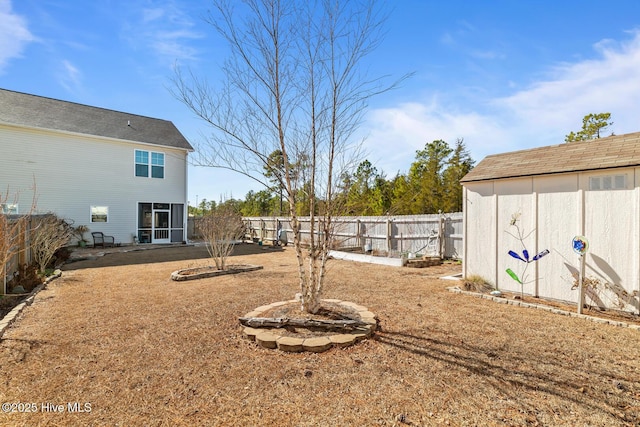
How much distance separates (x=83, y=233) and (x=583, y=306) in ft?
60.6

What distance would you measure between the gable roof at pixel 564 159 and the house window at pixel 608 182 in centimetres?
21

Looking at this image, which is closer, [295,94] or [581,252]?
[295,94]

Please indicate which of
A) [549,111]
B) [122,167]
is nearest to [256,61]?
[549,111]

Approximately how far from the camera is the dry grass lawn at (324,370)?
8.00 feet

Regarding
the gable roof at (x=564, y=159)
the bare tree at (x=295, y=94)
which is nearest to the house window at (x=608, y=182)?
the gable roof at (x=564, y=159)

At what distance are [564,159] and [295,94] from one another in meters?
5.15

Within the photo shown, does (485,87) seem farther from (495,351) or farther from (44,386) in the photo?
(44,386)

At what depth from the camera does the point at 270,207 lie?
29.1 m

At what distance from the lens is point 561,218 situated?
5.63m

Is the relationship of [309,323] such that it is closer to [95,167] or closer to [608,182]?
[608,182]

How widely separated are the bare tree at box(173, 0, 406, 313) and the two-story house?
38.0ft

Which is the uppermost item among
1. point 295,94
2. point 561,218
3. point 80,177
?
point 80,177

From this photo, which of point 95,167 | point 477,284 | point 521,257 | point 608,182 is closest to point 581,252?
point 521,257

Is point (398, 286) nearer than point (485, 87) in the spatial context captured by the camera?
Yes
